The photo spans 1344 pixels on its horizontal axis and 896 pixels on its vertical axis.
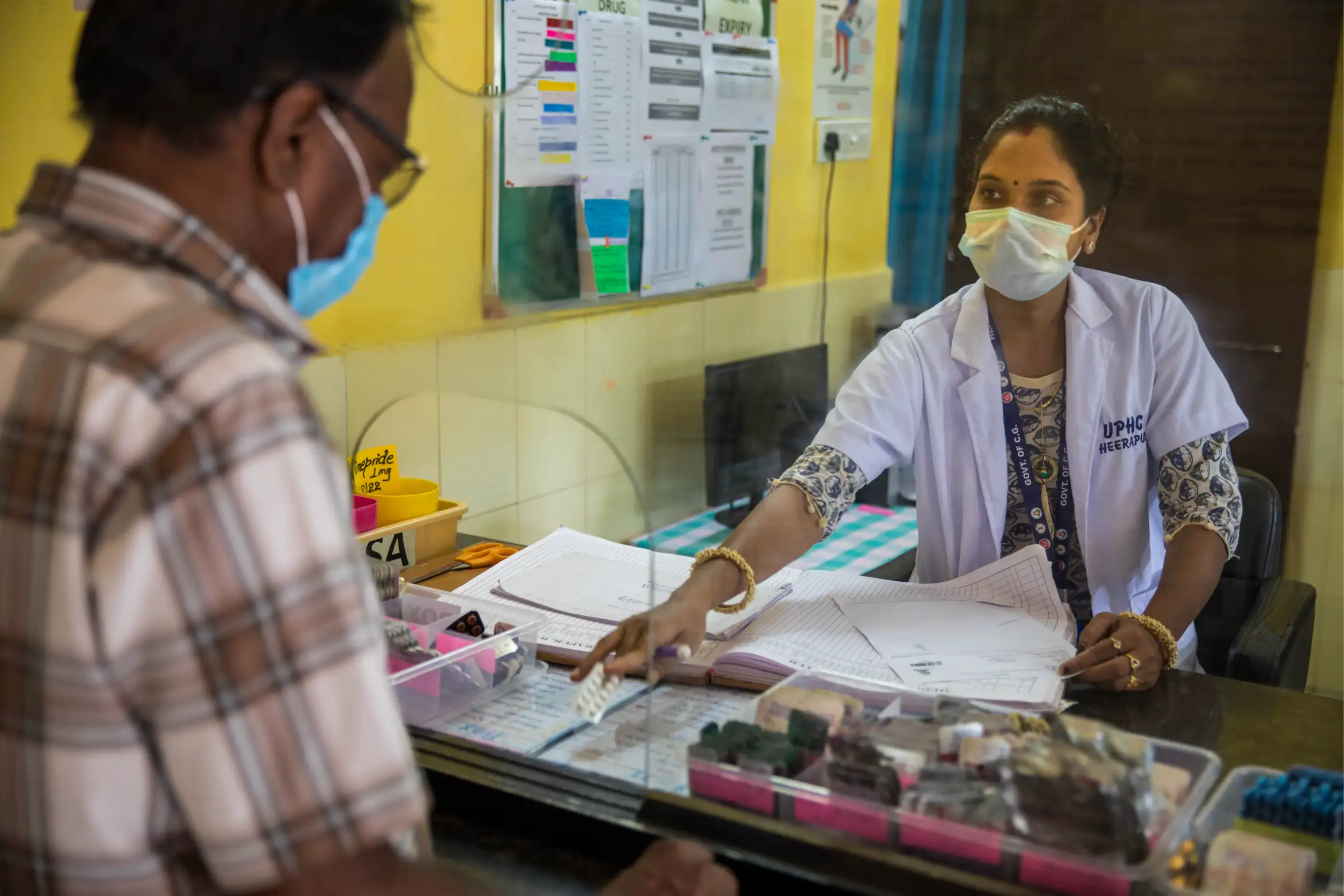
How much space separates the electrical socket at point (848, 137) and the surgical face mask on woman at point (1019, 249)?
43 cm

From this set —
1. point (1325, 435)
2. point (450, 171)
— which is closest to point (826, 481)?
point (450, 171)

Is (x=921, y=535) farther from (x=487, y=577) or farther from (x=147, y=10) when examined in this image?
(x=147, y=10)

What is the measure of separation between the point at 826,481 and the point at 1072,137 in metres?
0.51

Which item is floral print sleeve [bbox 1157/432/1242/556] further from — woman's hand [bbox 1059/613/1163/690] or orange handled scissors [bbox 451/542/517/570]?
orange handled scissors [bbox 451/542/517/570]

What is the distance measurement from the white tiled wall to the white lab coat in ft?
0.57

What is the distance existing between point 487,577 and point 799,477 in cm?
41

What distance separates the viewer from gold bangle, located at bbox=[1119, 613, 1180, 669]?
51.6 inches

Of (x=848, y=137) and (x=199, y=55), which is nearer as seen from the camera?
(x=199, y=55)

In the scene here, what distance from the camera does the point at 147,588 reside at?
572mm

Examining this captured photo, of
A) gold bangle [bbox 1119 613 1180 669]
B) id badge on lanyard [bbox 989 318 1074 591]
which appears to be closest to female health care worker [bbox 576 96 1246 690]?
id badge on lanyard [bbox 989 318 1074 591]

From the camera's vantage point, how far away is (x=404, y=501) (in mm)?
1650

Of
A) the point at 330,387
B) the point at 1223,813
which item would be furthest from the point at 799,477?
the point at 1223,813

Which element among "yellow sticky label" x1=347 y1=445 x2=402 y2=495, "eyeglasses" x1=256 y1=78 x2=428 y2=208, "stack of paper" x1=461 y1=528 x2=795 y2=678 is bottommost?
"stack of paper" x1=461 y1=528 x2=795 y2=678

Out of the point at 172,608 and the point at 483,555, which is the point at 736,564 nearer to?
the point at 483,555
